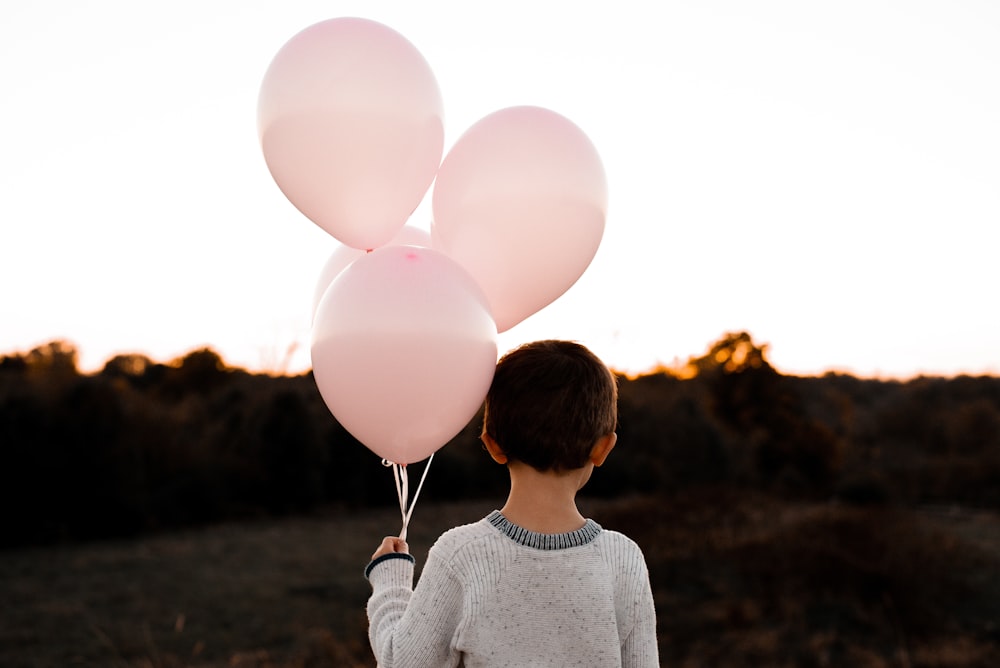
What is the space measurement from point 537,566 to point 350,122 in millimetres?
1035

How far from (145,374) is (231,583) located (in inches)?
602

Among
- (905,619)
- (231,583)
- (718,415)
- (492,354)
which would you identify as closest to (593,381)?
(492,354)

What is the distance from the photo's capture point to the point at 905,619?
765 cm

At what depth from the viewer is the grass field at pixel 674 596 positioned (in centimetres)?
711

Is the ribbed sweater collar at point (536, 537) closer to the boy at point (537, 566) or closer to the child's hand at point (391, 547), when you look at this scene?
the boy at point (537, 566)

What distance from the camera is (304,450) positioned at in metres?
16.2

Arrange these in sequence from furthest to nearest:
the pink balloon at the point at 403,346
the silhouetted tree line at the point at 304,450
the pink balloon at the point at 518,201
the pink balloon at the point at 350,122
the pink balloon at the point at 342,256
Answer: the silhouetted tree line at the point at 304,450, the pink balloon at the point at 342,256, the pink balloon at the point at 518,201, the pink balloon at the point at 350,122, the pink balloon at the point at 403,346

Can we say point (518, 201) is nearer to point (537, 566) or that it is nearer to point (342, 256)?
point (342, 256)

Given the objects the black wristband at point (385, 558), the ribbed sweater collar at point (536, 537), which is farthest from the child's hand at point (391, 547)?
the ribbed sweater collar at point (536, 537)

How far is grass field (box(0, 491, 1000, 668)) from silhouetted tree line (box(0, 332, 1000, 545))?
1301 millimetres

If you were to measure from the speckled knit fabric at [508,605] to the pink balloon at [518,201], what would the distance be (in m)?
0.73

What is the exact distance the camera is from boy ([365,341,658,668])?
1.34 metres

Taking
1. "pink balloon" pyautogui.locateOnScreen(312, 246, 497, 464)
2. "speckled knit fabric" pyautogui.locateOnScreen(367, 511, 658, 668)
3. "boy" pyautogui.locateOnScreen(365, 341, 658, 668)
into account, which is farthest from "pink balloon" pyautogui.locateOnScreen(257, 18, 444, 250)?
"speckled knit fabric" pyautogui.locateOnScreen(367, 511, 658, 668)

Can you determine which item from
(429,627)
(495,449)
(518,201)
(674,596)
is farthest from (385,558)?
(674,596)
